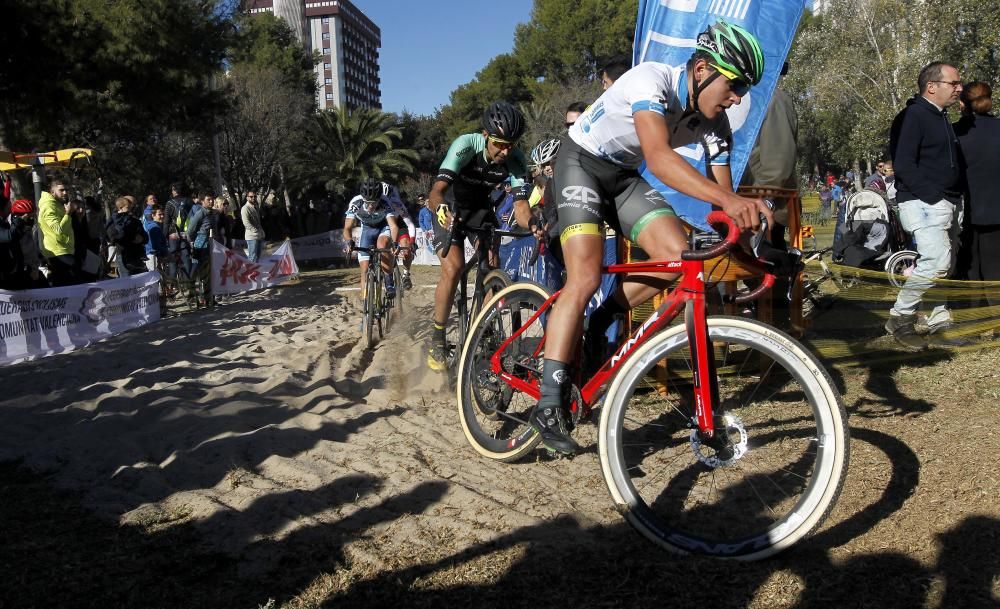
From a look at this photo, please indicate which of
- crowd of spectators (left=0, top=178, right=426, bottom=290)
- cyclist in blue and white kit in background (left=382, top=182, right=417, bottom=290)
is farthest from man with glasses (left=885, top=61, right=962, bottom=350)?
crowd of spectators (left=0, top=178, right=426, bottom=290)

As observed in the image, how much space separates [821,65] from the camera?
36781 millimetres

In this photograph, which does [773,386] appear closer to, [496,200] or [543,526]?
[543,526]

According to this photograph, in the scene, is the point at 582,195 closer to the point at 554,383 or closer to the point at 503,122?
the point at 554,383

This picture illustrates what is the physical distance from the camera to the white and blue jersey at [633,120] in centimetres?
325

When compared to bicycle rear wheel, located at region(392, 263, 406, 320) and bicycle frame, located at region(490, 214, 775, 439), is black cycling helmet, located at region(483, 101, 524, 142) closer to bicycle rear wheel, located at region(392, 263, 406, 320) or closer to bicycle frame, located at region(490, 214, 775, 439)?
bicycle frame, located at region(490, 214, 775, 439)

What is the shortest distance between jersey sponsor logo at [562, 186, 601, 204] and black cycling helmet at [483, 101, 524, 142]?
2.08 metres

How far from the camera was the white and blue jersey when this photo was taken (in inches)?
128

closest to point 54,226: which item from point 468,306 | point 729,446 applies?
point 468,306

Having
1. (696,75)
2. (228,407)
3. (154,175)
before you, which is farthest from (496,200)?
(154,175)

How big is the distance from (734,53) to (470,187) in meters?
3.14

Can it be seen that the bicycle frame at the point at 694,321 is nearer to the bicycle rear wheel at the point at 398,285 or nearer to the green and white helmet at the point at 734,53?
the green and white helmet at the point at 734,53

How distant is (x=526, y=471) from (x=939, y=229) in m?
4.23

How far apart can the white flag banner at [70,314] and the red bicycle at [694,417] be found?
622cm

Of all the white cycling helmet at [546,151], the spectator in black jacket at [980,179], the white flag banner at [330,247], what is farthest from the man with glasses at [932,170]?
the white flag banner at [330,247]
